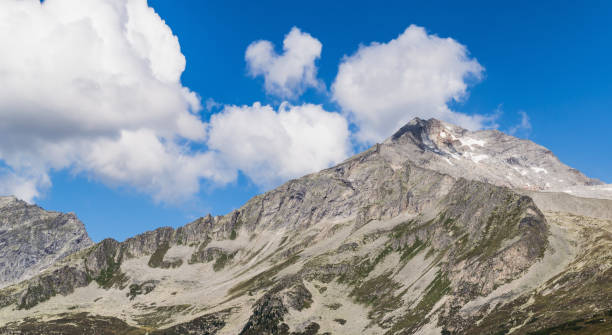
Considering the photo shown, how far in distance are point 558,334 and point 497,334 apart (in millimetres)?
29262

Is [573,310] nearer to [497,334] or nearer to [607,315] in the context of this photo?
[607,315]

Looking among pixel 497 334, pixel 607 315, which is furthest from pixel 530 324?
pixel 607 315

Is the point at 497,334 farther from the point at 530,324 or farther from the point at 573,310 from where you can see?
the point at 573,310

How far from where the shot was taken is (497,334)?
19812cm

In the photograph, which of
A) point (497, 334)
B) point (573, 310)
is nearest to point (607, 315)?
point (573, 310)

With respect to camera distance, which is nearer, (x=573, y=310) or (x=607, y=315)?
(x=607, y=315)

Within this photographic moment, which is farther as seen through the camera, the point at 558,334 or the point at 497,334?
the point at 497,334

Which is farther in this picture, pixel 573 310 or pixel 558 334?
pixel 573 310

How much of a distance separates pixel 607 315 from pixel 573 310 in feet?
54.8

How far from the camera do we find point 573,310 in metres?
191

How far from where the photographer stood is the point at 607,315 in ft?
575

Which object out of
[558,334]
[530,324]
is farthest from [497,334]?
[558,334]

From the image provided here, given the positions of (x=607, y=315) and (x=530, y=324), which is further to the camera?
(x=530, y=324)

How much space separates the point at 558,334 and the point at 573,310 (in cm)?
2432
